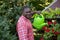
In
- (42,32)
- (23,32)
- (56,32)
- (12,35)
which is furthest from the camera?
(42,32)

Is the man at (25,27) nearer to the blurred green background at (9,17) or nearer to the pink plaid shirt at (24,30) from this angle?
the pink plaid shirt at (24,30)

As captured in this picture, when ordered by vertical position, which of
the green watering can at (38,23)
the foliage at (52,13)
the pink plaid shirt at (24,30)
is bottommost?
the green watering can at (38,23)

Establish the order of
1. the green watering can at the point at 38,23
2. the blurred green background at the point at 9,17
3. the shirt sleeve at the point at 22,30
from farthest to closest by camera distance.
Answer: the green watering can at the point at 38,23 < the blurred green background at the point at 9,17 < the shirt sleeve at the point at 22,30

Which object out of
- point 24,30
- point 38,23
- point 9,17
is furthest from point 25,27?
point 38,23

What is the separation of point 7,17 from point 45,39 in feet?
3.49

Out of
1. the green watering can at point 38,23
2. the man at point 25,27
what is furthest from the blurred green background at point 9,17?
the green watering can at point 38,23

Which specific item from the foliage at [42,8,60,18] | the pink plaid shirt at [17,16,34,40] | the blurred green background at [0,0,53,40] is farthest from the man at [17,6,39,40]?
the foliage at [42,8,60,18]

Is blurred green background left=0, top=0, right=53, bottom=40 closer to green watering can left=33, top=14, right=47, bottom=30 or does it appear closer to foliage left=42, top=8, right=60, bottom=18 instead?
green watering can left=33, top=14, right=47, bottom=30

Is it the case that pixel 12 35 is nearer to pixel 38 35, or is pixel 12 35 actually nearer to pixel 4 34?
pixel 4 34

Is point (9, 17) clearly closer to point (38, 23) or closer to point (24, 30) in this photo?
point (24, 30)

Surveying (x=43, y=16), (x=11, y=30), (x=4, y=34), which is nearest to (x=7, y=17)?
(x=11, y=30)

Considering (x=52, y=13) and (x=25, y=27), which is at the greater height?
(x=25, y=27)

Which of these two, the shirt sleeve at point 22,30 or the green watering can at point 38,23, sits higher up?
the shirt sleeve at point 22,30

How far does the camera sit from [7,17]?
503 cm
